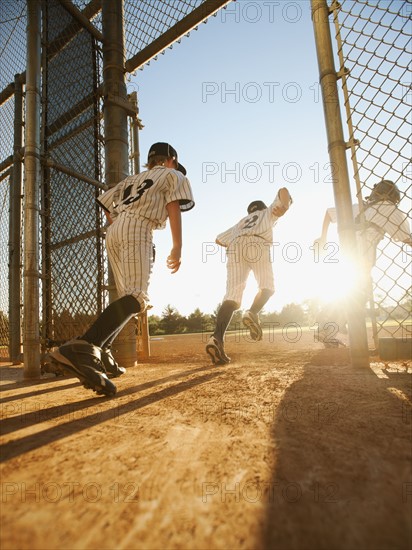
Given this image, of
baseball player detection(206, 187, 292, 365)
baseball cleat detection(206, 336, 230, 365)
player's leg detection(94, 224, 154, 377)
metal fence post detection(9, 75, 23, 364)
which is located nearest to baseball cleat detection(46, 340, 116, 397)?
player's leg detection(94, 224, 154, 377)

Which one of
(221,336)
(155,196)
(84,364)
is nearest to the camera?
(84,364)

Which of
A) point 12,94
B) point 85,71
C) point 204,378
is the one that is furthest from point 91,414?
point 12,94

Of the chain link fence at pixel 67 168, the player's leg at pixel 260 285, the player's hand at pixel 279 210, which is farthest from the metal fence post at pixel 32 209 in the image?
Result: the player's hand at pixel 279 210

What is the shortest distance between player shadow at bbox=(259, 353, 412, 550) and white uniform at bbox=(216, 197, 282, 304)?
2.19 m

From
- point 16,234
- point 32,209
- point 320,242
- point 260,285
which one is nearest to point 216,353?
point 260,285

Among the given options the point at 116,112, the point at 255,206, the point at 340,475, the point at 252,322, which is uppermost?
the point at 116,112

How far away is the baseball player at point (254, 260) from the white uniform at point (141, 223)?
1.34 metres

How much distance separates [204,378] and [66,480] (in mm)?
1465

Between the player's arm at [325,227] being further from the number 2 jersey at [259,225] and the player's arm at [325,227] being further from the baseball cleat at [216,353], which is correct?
the baseball cleat at [216,353]

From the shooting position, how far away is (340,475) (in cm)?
77

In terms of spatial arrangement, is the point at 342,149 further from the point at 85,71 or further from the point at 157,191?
the point at 85,71

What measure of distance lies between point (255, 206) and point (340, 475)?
3.71 m

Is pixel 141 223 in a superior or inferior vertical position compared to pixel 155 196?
inferior

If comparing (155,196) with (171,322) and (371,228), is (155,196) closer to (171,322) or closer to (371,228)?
(371,228)
